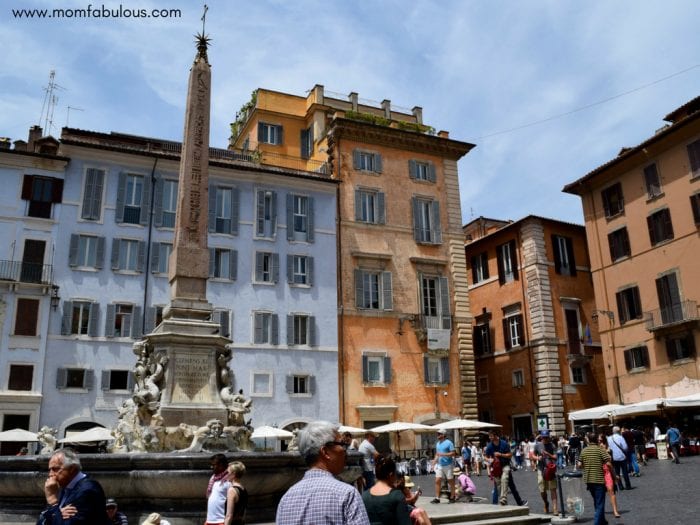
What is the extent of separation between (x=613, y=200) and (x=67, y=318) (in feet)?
77.8

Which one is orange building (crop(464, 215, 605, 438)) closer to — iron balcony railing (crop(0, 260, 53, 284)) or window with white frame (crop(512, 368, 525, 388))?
window with white frame (crop(512, 368, 525, 388))

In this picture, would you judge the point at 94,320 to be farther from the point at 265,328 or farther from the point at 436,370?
the point at 436,370

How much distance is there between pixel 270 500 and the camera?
8.37 meters

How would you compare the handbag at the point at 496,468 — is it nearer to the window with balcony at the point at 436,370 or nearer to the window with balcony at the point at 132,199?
the window with balcony at the point at 436,370

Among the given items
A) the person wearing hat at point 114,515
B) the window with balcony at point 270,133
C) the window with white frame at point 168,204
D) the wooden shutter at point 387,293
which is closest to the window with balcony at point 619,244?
the wooden shutter at point 387,293

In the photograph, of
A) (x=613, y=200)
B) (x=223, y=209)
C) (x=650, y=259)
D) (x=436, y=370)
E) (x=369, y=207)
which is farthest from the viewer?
(x=613, y=200)

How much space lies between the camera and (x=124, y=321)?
82.4 ft

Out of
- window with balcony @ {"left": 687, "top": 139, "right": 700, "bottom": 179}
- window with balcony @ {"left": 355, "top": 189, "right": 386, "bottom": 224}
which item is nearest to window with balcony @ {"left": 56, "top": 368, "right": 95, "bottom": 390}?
window with balcony @ {"left": 355, "top": 189, "right": 386, "bottom": 224}

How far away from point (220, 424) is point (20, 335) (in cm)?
1732

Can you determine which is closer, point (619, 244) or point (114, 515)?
point (114, 515)

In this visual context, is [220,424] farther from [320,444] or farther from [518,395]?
[518,395]

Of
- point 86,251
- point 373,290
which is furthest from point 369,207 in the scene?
point 86,251

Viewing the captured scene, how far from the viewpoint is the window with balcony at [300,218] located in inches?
1139

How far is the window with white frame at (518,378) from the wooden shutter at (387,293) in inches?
314
